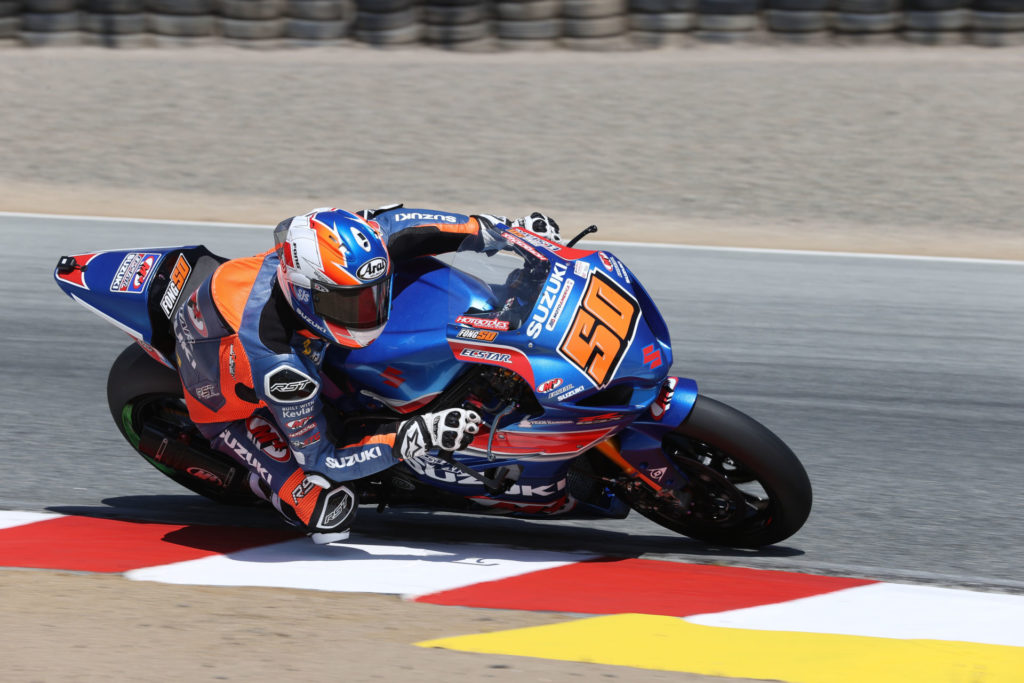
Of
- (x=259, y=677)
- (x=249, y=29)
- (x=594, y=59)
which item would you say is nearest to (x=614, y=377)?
(x=259, y=677)

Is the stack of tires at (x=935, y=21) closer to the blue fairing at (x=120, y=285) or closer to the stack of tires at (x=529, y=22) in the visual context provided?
the stack of tires at (x=529, y=22)

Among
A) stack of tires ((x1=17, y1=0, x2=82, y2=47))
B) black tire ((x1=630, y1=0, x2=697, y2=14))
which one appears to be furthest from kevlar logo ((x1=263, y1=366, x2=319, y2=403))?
stack of tires ((x1=17, y1=0, x2=82, y2=47))

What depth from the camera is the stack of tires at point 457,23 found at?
14.4m

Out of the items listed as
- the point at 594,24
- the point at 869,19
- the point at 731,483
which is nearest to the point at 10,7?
the point at 594,24

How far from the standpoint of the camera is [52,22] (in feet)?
48.9

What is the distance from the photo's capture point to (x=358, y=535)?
5004mm

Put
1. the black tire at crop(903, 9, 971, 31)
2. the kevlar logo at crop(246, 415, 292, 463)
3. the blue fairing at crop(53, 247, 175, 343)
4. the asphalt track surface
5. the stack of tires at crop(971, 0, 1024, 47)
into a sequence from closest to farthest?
the kevlar logo at crop(246, 415, 292, 463)
the blue fairing at crop(53, 247, 175, 343)
the asphalt track surface
the stack of tires at crop(971, 0, 1024, 47)
the black tire at crop(903, 9, 971, 31)

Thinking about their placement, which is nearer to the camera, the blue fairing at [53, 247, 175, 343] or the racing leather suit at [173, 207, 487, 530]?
the racing leather suit at [173, 207, 487, 530]

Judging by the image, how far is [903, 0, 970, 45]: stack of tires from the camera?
13.6 m

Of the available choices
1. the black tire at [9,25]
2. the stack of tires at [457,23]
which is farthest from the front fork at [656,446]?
the black tire at [9,25]

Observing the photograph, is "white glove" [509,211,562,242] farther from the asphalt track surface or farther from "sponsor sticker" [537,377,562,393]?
the asphalt track surface

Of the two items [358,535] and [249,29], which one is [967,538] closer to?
[358,535]

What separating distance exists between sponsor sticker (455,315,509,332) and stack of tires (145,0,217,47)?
1151 centimetres

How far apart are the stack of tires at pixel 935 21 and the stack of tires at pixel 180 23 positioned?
7860mm
